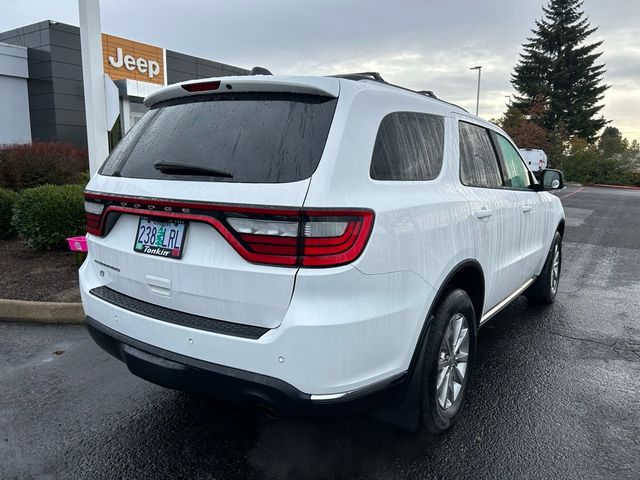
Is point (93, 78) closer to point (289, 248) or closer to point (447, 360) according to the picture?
point (289, 248)

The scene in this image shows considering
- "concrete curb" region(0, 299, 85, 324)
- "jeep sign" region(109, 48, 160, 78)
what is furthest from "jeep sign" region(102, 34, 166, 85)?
"concrete curb" region(0, 299, 85, 324)

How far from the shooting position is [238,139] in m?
2.36

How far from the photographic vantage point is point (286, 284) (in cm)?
209

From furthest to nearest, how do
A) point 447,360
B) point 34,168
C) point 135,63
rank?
point 135,63 < point 34,168 < point 447,360

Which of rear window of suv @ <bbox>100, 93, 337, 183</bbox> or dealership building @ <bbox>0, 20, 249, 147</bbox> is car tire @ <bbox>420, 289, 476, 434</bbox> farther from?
dealership building @ <bbox>0, 20, 249, 147</bbox>

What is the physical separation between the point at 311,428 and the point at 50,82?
21.8m

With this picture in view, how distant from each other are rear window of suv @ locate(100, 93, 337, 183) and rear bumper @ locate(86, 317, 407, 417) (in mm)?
830

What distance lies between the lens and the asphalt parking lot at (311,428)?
2643 millimetres

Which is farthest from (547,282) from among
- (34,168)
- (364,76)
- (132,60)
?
(132,60)

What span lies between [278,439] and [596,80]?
5576 cm

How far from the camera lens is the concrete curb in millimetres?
4730

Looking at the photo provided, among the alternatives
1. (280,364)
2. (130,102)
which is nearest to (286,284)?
(280,364)

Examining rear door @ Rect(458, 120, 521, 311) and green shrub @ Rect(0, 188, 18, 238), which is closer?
rear door @ Rect(458, 120, 521, 311)

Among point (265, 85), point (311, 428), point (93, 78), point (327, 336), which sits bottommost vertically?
point (311, 428)
